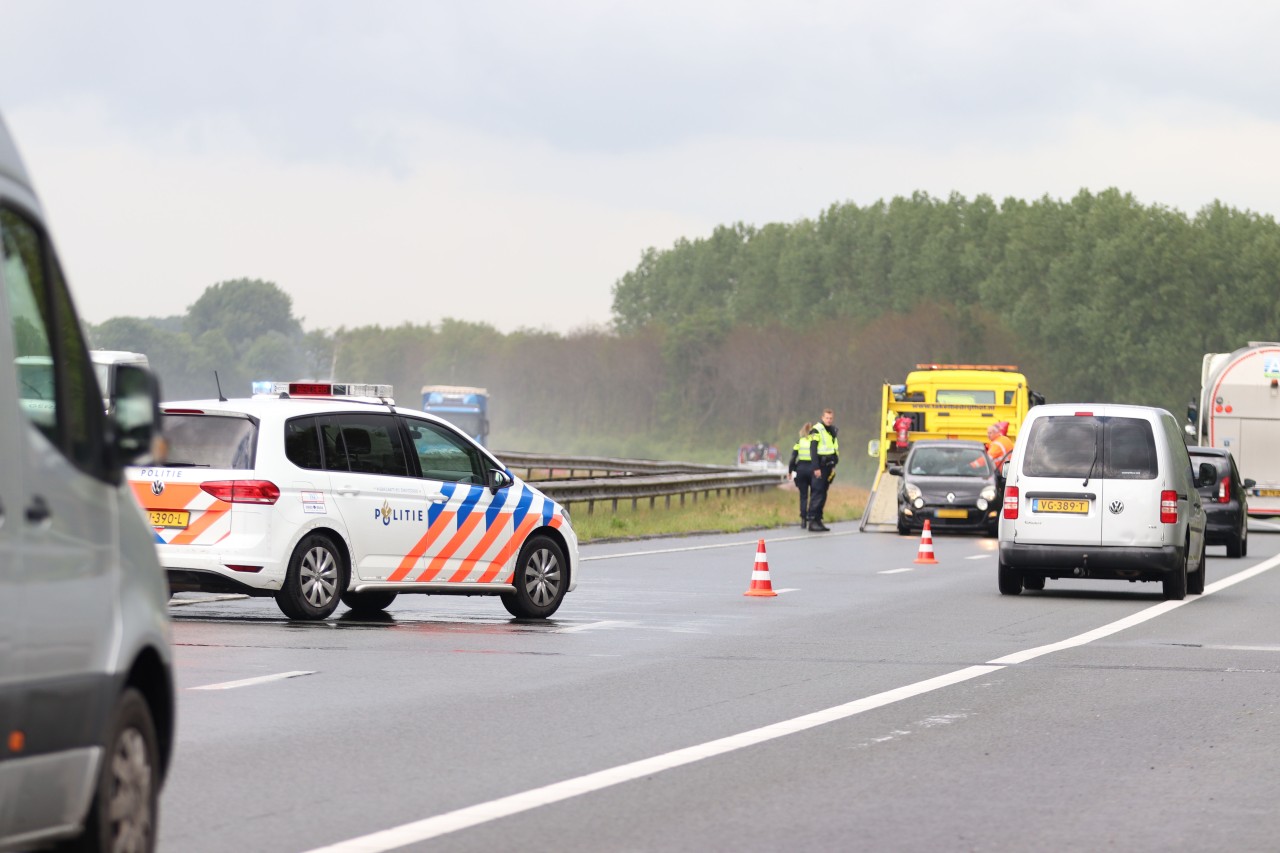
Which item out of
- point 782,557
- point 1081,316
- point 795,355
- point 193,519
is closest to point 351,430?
point 193,519

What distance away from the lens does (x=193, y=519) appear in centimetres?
1516

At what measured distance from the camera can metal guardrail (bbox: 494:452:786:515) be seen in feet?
116

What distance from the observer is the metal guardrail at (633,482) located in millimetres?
35375

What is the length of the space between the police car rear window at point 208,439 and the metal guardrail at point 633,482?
Result: 56.1 ft

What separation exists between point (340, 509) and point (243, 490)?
0.76 metres

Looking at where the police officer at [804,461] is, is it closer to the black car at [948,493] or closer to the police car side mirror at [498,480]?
the black car at [948,493]

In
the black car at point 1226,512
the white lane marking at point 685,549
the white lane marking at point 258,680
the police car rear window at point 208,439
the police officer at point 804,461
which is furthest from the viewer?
the police officer at point 804,461

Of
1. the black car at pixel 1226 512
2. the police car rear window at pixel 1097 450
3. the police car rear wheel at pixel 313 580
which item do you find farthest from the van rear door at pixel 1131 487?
the black car at pixel 1226 512

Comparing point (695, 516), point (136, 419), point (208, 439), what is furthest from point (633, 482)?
point (136, 419)

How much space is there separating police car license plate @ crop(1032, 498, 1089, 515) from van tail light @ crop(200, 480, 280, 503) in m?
7.82

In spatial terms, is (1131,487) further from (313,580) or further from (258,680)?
(258,680)

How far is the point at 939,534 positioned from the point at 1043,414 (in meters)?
16.2

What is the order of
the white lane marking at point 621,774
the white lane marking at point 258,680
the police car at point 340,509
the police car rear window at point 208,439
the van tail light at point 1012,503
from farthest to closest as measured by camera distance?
the van tail light at point 1012,503, the police car rear window at point 208,439, the police car at point 340,509, the white lane marking at point 258,680, the white lane marking at point 621,774

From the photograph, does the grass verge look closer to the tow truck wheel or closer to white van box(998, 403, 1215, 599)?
white van box(998, 403, 1215, 599)
